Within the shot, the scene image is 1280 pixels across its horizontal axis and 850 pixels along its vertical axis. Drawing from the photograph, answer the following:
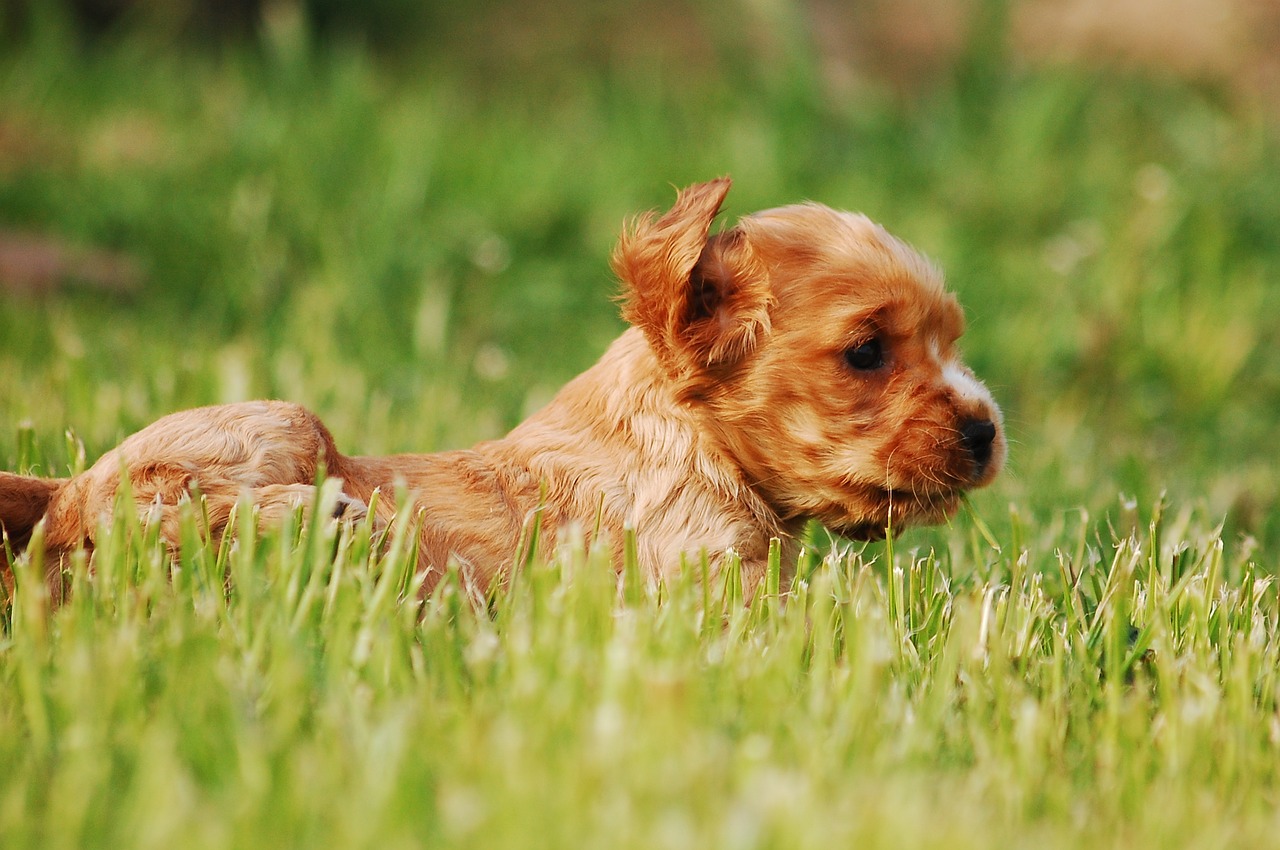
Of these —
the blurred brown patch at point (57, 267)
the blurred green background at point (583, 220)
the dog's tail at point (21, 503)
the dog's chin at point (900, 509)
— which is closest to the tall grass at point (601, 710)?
the dog's chin at point (900, 509)

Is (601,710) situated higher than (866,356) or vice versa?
(866,356)

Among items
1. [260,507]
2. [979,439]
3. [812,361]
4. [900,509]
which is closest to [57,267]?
[260,507]

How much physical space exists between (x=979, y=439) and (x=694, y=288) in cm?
66

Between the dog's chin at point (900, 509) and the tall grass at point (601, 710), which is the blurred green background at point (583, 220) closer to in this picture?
the dog's chin at point (900, 509)

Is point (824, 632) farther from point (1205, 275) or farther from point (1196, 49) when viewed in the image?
point (1196, 49)

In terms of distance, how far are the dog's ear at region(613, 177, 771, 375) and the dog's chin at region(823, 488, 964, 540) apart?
41cm

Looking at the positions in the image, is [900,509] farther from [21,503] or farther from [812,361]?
[21,503]

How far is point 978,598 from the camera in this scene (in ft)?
8.27

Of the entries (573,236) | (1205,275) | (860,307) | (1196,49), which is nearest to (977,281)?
(1205,275)

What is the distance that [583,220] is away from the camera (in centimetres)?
657

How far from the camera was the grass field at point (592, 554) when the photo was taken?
1788 millimetres

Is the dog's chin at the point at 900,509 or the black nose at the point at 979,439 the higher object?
the black nose at the point at 979,439

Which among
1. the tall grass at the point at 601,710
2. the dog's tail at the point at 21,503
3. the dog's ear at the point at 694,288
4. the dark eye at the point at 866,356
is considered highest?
the dog's ear at the point at 694,288

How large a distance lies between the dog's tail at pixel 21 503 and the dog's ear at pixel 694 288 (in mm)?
1200
